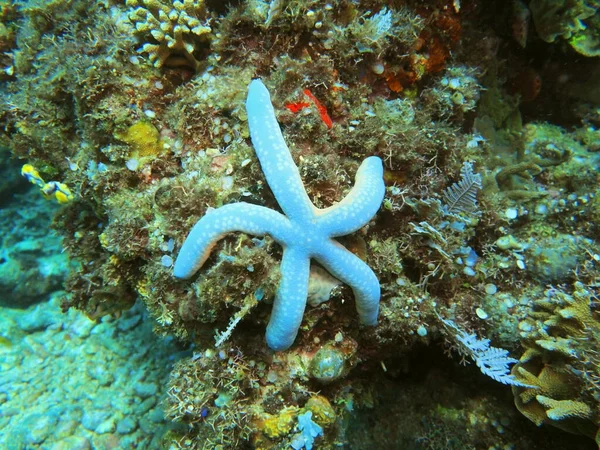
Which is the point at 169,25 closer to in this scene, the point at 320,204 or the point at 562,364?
the point at 320,204

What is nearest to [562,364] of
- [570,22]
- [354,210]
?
[354,210]

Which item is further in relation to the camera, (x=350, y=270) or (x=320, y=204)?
(x=320, y=204)

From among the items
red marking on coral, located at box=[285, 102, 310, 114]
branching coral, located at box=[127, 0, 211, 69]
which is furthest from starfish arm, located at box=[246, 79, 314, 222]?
branching coral, located at box=[127, 0, 211, 69]

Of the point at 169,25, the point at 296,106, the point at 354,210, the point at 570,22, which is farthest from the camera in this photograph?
the point at 570,22

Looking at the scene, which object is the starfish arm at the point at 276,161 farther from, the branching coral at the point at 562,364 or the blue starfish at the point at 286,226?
the branching coral at the point at 562,364

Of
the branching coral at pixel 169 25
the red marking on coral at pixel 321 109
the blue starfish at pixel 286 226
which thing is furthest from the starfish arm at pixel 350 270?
the branching coral at pixel 169 25

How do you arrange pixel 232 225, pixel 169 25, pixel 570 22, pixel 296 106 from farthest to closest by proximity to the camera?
pixel 570 22 < pixel 169 25 < pixel 296 106 < pixel 232 225

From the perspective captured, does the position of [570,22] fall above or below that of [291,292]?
above
